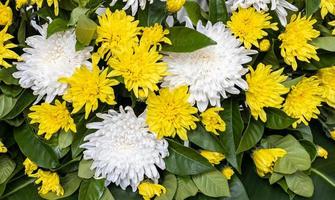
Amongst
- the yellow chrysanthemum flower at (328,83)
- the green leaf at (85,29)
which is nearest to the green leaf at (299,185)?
the yellow chrysanthemum flower at (328,83)

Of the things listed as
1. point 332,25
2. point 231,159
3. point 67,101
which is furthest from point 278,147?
point 67,101

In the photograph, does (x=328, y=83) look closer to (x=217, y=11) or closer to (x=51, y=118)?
(x=217, y=11)

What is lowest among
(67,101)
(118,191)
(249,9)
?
(118,191)

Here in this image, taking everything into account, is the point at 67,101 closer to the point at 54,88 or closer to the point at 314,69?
the point at 54,88

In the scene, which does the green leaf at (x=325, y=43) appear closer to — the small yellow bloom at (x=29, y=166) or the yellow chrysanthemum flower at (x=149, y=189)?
the yellow chrysanthemum flower at (x=149, y=189)

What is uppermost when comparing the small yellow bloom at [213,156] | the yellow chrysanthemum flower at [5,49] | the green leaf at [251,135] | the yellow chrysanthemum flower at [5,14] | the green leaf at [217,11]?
the green leaf at [217,11]

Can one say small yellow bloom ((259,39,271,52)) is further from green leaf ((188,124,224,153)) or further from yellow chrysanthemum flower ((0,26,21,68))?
yellow chrysanthemum flower ((0,26,21,68))
